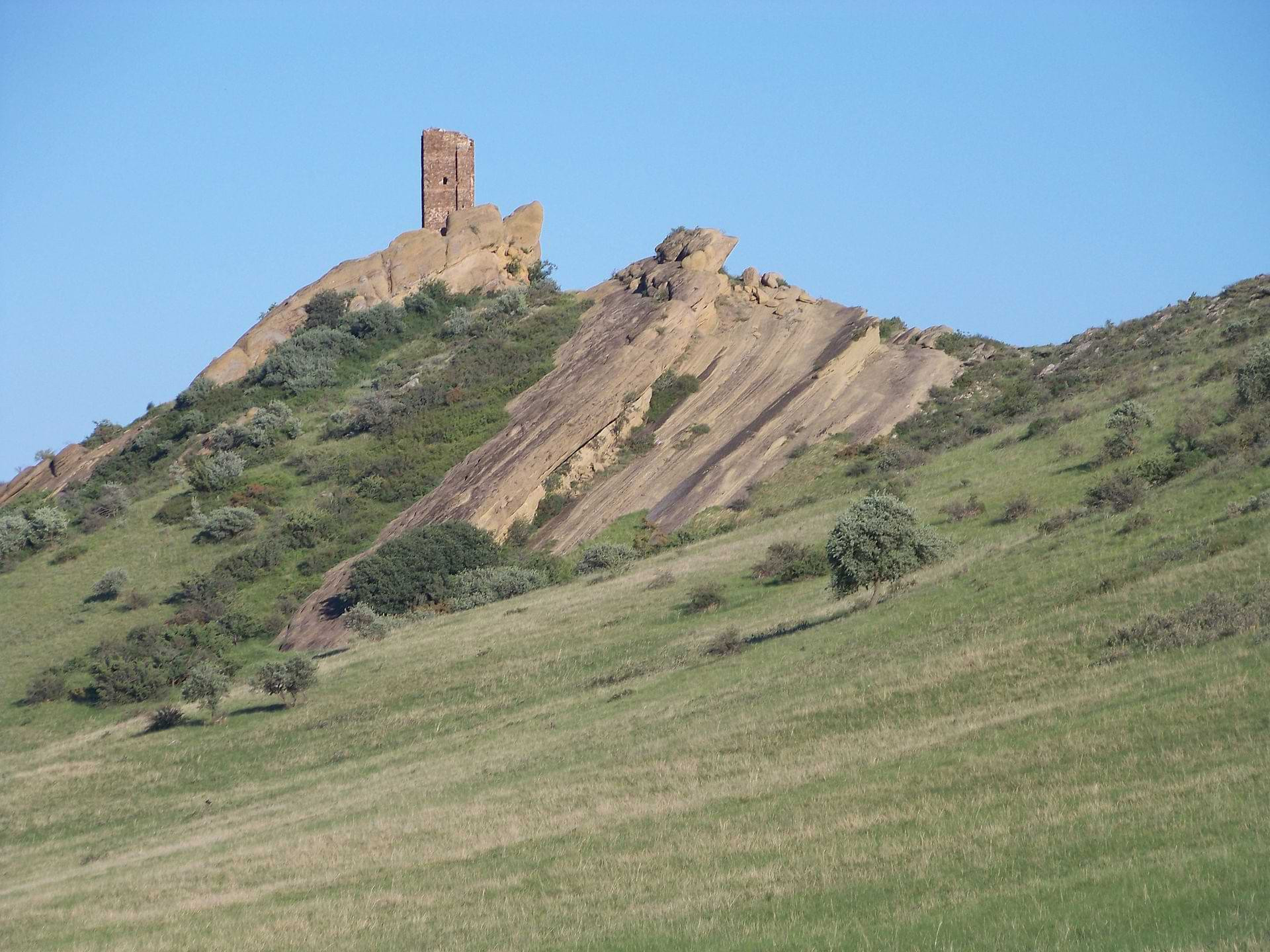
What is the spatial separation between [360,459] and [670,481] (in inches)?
695

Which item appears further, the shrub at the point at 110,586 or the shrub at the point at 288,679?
the shrub at the point at 110,586

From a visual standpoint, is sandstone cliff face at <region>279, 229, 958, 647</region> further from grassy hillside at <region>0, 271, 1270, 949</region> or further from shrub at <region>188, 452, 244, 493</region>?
shrub at <region>188, 452, 244, 493</region>

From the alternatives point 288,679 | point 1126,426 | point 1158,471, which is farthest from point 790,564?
point 288,679

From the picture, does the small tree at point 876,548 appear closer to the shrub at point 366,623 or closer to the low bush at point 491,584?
the low bush at point 491,584

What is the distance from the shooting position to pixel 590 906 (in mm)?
15969

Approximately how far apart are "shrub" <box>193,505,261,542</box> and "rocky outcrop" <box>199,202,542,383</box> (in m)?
24.1

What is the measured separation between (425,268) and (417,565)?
128 feet

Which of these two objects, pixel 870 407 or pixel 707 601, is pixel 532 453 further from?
pixel 707 601

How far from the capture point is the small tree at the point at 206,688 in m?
40.3

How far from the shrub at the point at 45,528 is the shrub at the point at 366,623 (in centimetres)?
2201

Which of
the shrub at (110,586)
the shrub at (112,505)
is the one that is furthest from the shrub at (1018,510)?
the shrub at (112,505)

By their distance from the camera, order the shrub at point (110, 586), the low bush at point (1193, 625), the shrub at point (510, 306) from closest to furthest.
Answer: the low bush at point (1193, 625) → the shrub at point (110, 586) → the shrub at point (510, 306)

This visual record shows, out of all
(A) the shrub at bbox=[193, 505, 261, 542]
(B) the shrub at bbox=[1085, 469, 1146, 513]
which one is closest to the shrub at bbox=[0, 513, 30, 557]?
(A) the shrub at bbox=[193, 505, 261, 542]

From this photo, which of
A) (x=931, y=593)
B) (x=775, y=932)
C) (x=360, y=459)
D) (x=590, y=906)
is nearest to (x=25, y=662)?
(x=360, y=459)
